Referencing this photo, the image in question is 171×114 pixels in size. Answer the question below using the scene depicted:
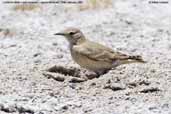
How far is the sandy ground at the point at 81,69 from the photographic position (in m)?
10.0

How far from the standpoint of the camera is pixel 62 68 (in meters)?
12.1

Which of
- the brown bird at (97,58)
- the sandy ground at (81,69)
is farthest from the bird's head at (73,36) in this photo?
the sandy ground at (81,69)

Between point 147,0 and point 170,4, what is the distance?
576 mm

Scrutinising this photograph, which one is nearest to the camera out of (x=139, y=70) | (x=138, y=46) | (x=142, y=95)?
(x=142, y=95)

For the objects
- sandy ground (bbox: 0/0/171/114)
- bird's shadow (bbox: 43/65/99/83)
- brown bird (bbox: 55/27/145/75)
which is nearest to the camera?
sandy ground (bbox: 0/0/171/114)

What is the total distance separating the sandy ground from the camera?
10000mm

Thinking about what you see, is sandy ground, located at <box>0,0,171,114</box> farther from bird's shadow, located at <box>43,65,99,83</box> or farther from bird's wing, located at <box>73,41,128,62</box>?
bird's wing, located at <box>73,41,128,62</box>

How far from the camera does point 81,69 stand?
12.4m

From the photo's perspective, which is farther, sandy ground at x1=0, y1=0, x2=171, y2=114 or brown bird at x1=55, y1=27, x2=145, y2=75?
brown bird at x1=55, y1=27, x2=145, y2=75

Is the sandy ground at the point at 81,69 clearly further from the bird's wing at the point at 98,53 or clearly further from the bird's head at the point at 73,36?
the bird's head at the point at 73,36

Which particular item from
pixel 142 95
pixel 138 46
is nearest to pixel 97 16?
pixel 138 46

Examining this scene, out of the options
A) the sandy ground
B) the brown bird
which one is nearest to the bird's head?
the brown bird

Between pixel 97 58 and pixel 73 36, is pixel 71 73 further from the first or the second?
pixel 73 36

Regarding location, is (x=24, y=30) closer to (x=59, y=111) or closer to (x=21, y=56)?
Answer: (x=21, y=56)
